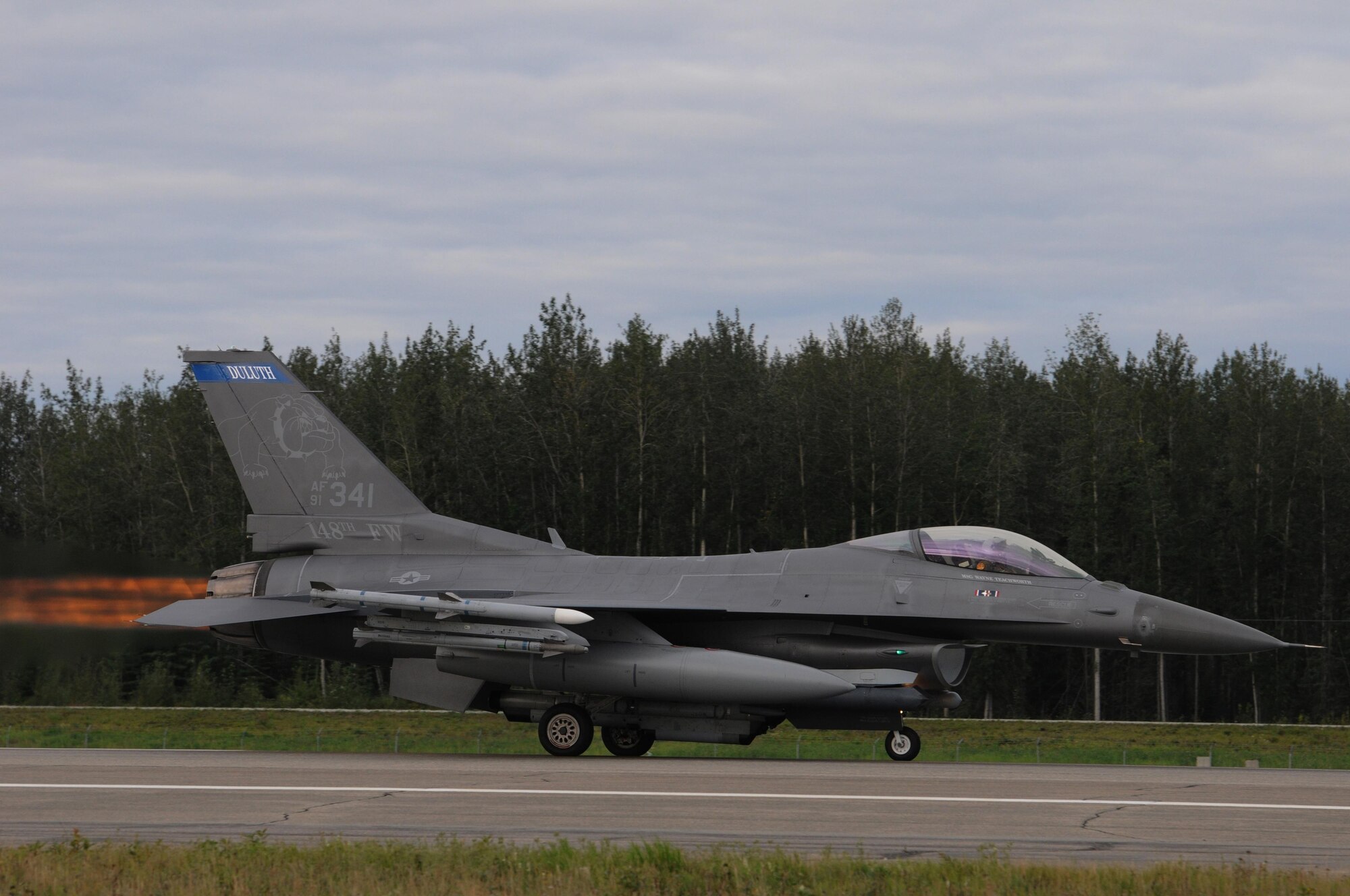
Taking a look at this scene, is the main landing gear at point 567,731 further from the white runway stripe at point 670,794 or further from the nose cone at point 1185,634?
the nose cone at point 1185,634

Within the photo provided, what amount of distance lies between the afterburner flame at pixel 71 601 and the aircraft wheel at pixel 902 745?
33.7 ft

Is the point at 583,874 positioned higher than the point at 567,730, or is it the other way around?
the point at 583,874

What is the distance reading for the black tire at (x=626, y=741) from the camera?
1739cm

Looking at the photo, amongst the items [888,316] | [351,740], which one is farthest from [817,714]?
[888,316]

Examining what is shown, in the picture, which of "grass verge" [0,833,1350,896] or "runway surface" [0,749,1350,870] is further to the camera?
"runway surface" [0,749,1350,870]

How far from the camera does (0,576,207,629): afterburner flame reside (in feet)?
66.3

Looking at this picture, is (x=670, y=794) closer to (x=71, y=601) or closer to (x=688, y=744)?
(x=71, y=601)

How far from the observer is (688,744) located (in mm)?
24188

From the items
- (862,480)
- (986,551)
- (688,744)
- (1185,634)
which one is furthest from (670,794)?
(862,480)

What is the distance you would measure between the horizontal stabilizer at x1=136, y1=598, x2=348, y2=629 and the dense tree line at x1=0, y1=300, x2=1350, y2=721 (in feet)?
69.6

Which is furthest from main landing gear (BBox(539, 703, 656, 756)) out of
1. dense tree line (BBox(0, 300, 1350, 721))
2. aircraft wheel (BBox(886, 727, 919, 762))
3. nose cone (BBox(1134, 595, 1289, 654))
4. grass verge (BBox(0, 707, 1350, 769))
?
dense tree line (BBox(0, 300, 1350, 721))

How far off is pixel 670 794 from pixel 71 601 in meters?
11.9

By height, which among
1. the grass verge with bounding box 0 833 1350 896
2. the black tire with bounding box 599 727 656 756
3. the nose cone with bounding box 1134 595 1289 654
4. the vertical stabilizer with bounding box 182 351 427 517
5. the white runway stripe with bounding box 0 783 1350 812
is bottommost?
the black tire with bounding box 599 727 656 756

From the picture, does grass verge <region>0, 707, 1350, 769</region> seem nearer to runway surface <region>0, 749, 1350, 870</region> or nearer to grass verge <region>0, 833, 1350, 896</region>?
runway surface <region>0, 749, 1350, 870</region>
